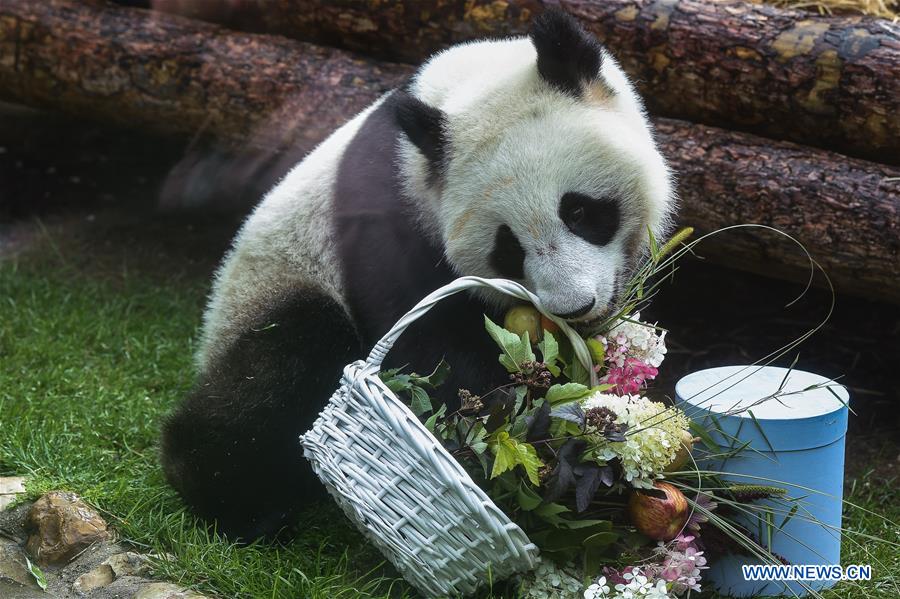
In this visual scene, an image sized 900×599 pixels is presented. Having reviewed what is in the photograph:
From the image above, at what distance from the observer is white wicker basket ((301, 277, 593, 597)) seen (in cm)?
256

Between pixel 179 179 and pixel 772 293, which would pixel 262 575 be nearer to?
pixel 772 293

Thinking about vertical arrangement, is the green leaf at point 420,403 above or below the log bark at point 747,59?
below

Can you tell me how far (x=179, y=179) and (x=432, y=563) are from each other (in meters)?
4.54

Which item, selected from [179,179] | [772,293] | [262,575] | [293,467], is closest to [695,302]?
[772,293]

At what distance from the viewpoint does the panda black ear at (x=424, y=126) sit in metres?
3.02

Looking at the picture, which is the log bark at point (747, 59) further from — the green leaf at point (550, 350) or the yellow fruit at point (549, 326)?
the green leaf at point (550, 350)

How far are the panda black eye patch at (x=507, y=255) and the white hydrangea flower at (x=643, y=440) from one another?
50 centimetres

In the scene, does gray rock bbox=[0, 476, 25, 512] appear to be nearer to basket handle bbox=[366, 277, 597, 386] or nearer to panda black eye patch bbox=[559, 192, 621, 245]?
basket handle bbox=[366, 277, 597, 386]

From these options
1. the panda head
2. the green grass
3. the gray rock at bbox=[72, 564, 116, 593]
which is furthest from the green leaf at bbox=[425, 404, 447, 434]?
the gray rock at bbox=[72, 564, 116, 593]

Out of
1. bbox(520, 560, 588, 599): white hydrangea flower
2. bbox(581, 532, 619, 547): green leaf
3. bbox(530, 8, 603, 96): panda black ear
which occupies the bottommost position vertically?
bbox(520, 560, 588, 599): white hydrangea flower

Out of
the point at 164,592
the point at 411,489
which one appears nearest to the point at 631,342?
the point at 411,489

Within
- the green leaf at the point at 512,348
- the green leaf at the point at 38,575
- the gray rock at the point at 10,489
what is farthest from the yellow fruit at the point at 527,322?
the gray rock at the point at 10,489

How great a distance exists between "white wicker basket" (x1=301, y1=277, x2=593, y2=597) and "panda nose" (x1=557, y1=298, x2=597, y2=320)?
0.11 feet

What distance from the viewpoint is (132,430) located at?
13.3 feet
